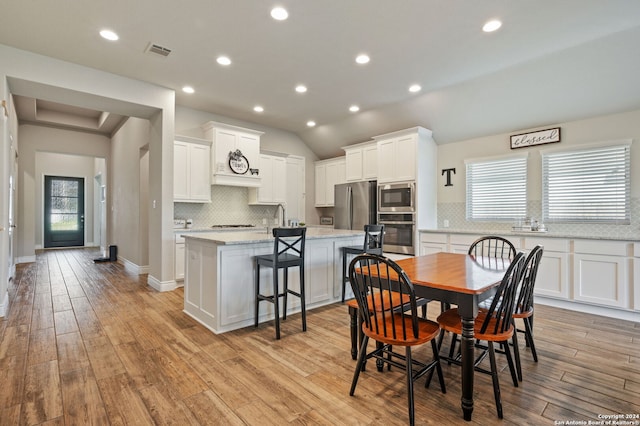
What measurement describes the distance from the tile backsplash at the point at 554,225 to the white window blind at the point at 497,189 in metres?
0.10

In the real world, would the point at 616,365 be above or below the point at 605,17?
below

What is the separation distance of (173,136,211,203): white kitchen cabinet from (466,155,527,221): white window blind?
177 inches

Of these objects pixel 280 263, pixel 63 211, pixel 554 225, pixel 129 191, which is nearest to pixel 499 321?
pixel 280 263

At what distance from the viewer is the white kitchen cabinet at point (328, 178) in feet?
22.8

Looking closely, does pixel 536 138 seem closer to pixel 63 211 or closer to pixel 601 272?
pixel 601 272

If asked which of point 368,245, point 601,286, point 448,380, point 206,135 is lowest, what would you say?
point 448,380

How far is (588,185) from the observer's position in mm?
4195

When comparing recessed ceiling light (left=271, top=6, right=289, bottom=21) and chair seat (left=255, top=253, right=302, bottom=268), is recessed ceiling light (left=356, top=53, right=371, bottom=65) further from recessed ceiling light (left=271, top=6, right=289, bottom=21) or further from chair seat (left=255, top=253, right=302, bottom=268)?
chair seat (left=255, top=253, right=302, bottom=268)

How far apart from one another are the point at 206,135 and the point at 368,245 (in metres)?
3.69

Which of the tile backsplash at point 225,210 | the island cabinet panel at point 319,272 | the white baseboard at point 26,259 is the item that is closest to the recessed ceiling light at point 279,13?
the island cabinet panel at point 319,272

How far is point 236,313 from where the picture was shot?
3.17 meters

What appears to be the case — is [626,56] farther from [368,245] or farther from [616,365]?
[368,245]

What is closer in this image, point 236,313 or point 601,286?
point 236,313

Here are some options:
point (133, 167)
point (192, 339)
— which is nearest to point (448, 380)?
point (192, 339)
